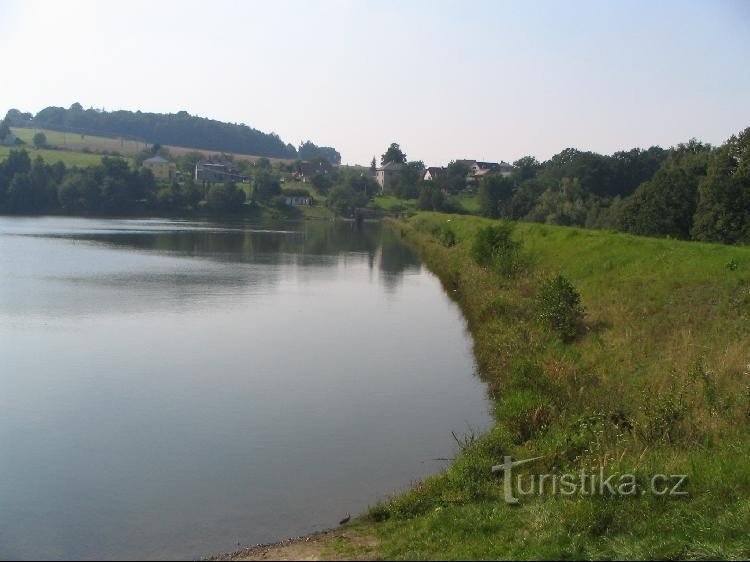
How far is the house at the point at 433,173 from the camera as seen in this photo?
420 feet

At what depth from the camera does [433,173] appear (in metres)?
136

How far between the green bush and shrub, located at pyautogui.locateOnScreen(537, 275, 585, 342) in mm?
8893

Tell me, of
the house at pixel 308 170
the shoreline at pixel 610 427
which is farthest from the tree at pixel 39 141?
the shoreline at pixel 610 427

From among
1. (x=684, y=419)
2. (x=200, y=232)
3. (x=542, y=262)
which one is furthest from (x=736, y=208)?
(x=200, y=232)

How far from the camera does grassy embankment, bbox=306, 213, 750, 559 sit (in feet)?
24.8

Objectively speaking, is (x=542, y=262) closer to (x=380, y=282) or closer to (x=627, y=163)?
(x=380, y=282)

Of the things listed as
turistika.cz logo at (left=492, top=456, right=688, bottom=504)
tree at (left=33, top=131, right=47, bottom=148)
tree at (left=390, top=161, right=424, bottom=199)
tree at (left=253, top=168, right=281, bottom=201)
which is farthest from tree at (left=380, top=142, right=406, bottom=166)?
turistika.cz logo at (left=492, top=456, right=688, bottom=504)

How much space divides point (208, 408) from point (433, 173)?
125m

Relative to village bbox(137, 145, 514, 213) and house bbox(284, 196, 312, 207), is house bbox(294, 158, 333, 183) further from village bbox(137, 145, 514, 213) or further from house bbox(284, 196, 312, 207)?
house bbox(284, 196, 312, 207)

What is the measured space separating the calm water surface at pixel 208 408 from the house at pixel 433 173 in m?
96.6

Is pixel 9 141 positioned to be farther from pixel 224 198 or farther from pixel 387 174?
pixel 387 174

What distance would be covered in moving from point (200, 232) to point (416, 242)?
23500 millimetres

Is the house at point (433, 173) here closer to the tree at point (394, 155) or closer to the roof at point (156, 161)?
the tree at point (394, 155)

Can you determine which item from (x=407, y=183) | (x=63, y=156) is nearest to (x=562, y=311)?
(x=407, y=183)
